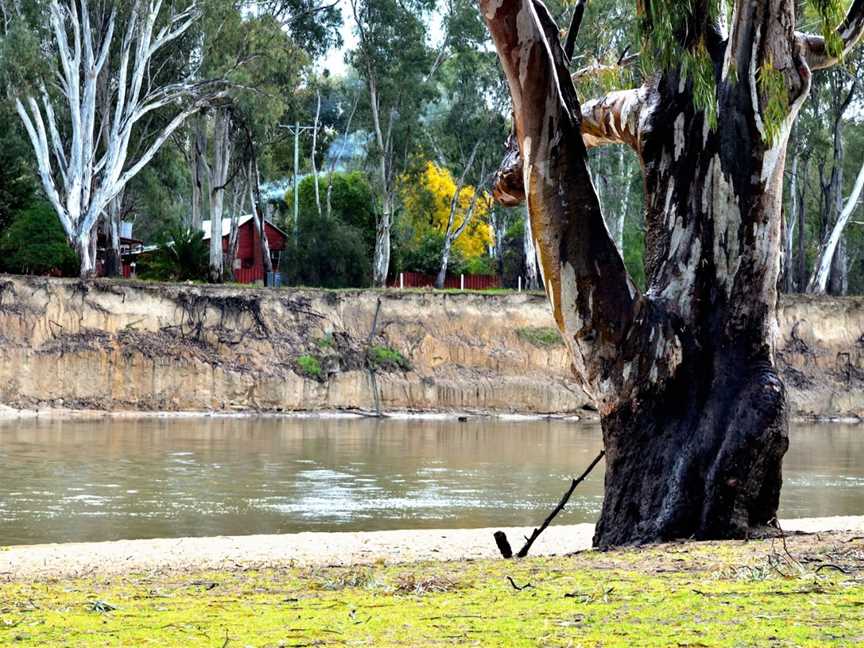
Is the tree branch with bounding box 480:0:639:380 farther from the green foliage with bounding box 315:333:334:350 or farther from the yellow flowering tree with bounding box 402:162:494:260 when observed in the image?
the yellow flowering tree with bounding box 402:162:494:260

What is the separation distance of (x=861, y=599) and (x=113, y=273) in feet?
139

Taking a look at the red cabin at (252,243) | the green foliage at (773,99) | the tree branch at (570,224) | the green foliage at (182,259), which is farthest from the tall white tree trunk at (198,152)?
the green foliage at (773,99)

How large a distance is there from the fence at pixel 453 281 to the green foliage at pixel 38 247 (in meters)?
14.2

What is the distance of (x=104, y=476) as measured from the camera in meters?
21.3

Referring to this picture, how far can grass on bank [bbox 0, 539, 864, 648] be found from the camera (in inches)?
224

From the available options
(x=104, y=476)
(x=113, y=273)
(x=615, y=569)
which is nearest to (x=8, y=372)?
(x=113, y=273)

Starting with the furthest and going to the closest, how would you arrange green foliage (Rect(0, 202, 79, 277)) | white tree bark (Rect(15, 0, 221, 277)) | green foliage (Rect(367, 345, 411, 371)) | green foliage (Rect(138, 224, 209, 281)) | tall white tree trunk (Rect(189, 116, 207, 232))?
tall white tree trunk (Rect(189, 116, 207, 232)) → green foliage (Rect(138, 224, 209, 281)) → green foliage (Rect(367, 345, 411, 371)) → green foliage (Rect(0, 202, 79, 277)) → white tree bark (Rect(15, 0, 221, 277))

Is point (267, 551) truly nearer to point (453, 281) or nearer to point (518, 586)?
point (518, 586)

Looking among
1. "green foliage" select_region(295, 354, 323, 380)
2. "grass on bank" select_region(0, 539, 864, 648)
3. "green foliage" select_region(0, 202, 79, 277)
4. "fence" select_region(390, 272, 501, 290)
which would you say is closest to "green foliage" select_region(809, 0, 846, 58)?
"grass on bank" select_region(0, 539, 864, 648)

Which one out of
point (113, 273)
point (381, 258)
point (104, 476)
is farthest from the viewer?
point (381, 258)

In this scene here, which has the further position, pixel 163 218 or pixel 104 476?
pixel 163 218

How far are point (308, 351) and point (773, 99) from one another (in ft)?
112

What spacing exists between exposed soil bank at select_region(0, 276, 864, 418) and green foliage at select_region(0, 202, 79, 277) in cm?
330

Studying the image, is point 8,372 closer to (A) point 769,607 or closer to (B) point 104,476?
(B) point 104,476
